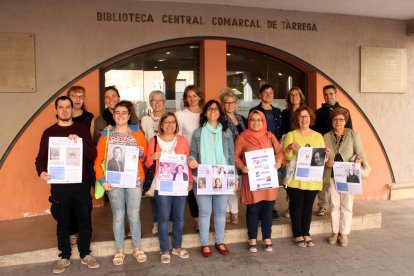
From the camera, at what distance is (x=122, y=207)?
12.7 feet

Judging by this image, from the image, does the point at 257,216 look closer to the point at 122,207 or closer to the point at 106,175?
the point at 122,207

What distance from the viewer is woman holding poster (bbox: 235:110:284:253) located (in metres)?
4.14

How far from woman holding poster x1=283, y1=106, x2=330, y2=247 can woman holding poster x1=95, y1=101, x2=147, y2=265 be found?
6.01ft

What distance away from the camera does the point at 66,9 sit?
544 centimetres

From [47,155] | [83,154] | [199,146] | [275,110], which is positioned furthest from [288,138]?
[47,155]

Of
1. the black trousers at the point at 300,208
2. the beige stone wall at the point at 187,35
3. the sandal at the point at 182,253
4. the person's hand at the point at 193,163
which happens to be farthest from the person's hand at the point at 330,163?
the beige stone wall at the point at 187,35

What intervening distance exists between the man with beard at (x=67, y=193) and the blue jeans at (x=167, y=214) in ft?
2.53

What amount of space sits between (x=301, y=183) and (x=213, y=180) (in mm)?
1164

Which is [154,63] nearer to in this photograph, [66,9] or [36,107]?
[66,9]

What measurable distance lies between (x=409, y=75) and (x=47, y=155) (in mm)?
7035

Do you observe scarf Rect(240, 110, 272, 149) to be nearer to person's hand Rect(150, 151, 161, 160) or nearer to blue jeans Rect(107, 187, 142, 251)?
person's hand Rect(150, 151, 161, 160)

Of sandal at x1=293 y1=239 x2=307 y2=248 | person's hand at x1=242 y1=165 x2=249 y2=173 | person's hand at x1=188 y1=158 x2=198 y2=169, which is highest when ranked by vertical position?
person's hand at x1=188 y1=158 x2=198 y2=169

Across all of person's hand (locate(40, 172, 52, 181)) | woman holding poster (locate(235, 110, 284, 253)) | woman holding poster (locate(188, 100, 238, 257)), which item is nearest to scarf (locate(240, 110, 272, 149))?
woman holding poster (locate(235, 110, 284, 253))

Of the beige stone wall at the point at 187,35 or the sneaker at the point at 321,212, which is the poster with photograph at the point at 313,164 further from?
the beige stone wall at the point at 187,35
